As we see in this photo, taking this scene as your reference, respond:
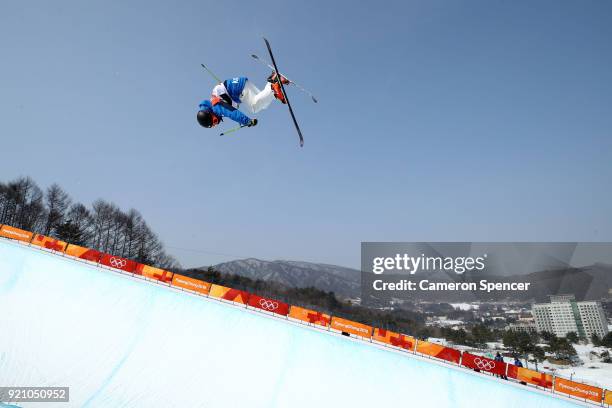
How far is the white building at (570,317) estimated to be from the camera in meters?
154

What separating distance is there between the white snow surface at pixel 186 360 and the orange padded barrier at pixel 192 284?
5494 mm

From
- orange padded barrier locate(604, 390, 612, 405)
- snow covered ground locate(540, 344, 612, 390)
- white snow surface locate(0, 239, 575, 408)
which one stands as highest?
orange padded barrier locate(604, 390, 612, 405)

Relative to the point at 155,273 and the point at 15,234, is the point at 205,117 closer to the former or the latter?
the point at 155,273

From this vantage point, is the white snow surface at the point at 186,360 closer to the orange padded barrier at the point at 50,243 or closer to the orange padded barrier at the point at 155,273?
the orange padded barrier at the point at 155,273

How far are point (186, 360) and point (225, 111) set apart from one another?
1048cm

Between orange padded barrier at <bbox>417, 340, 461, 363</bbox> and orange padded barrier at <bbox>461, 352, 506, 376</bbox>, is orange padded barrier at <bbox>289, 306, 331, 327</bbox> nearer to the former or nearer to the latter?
orange padded barrier at <bbox>417, 340, 461, 363</bbox>

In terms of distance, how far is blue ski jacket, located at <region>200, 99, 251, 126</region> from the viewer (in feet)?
24.2

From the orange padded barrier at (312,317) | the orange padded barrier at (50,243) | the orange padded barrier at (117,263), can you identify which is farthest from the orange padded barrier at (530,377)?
the orange padded barrier at (50,243)

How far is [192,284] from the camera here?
2350 cm

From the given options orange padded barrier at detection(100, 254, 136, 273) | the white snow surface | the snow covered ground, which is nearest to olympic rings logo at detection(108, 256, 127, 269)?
orange padded barrier at detection(100, 254, 136, 273)

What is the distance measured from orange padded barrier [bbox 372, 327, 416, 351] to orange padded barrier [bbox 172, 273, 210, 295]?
474 inches

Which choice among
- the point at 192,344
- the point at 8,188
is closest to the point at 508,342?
the point at 192,344

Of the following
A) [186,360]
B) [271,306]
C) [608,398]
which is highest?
[608,398]

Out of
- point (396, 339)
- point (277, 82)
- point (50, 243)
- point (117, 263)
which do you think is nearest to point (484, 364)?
point (396, 339)
